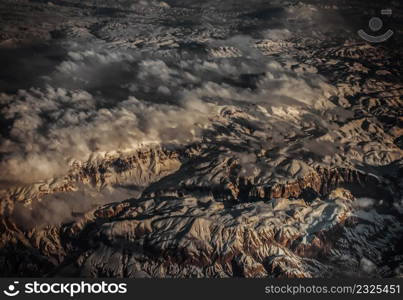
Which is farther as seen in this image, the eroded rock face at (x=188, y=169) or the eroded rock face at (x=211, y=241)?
the eroded rock face at (x=188, y=169)

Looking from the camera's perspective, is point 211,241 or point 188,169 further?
point 188,169

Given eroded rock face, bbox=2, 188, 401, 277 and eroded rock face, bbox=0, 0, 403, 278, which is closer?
eroded rock face, bbox=2, 188, 401, 277

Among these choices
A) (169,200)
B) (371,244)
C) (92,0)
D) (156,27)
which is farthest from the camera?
(92,0)

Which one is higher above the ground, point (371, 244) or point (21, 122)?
point (21, 122)

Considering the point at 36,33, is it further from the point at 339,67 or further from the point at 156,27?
the point at 339,67

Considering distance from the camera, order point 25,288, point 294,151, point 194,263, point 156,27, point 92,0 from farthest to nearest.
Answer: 1. point 92,0
2. point 156,27
3. point 294,151
4. point 194,263
5. point 25,288

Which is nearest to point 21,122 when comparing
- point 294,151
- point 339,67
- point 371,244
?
point 294,151

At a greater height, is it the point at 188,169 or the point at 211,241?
the point at 188,169

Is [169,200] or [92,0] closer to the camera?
[169,200]
